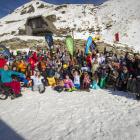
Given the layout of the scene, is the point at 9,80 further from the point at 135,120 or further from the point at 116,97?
the point at 135,120

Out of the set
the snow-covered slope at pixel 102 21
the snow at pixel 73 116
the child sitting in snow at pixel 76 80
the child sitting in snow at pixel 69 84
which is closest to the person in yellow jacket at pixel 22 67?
the snow at pixel 73 116

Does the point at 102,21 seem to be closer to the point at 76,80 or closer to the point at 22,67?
the point at 22,67

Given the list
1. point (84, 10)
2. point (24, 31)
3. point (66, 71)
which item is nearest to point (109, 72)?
point (66, 71)

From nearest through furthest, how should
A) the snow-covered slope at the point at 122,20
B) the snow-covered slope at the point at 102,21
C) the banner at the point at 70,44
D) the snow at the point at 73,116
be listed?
1. the snow at the point at 73,116
2. the banner at the point at 70,44
3. the snow-covered slope at the point at 122,20
4. the snow-covered slope at the point at 102,21

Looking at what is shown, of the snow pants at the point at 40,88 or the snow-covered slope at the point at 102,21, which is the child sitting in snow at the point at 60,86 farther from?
the snow-covered slope at the point at 102,21

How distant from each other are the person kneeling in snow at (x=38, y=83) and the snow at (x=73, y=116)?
0.47 metres

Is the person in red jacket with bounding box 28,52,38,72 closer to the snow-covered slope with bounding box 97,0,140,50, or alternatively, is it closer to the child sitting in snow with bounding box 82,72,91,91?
the child sitting in snow with bounding box 82,72,91,91

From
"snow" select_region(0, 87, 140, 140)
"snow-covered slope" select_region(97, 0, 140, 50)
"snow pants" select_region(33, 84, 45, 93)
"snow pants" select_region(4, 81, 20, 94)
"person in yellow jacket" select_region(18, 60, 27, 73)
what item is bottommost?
"snow" select_region(0, 87, 140, 140)

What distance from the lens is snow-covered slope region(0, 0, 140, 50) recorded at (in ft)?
172

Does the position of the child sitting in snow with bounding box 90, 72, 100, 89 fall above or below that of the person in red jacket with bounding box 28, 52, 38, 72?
below

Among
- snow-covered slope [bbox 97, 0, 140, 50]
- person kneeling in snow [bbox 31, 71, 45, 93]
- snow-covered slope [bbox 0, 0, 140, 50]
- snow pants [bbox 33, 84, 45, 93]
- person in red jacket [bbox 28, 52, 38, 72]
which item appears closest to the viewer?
snow pants [bbox 33, 84, 45, 93]

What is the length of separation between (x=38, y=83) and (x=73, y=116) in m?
5.12

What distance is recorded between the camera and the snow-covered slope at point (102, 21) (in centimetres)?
5247

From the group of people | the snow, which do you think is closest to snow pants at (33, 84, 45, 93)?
the group of people
